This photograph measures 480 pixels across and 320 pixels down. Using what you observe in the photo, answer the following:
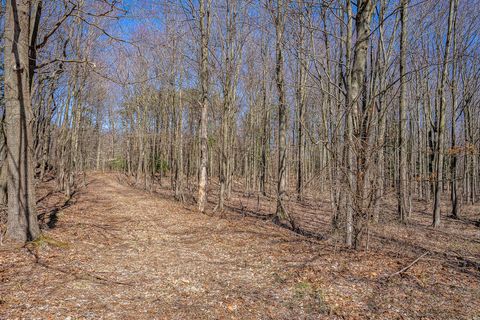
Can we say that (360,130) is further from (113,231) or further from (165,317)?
(113,231)

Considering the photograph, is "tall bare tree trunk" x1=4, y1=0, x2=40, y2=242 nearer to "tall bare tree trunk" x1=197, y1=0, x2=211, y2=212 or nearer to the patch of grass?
the patch of grass

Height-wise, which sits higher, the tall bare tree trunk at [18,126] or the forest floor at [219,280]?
the tall bare tree trunk at [18,126]

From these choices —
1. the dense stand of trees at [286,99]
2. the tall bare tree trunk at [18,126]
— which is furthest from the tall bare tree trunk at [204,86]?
the tall bare tree trunk at [18,126]

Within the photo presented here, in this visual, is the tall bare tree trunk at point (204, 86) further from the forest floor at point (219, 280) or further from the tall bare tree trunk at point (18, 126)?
the tall bare tree trunk at point (18, 126)

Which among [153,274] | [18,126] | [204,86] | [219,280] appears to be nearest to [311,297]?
[219,280]

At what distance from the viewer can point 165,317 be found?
3246mm

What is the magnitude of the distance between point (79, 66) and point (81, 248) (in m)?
11.6

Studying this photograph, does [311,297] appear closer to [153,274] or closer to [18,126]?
[153,274]

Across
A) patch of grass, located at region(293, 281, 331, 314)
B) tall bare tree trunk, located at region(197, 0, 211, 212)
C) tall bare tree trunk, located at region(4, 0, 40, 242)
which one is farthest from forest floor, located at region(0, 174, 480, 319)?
tall bare tree trunk, located at region(197, 0, 211, 212)

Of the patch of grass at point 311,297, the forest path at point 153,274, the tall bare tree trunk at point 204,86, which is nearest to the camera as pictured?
the forest path at point 153,274

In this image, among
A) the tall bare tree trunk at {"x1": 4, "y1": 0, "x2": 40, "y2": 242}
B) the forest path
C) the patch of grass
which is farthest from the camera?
the tall bare tree trunk at {"x1": 4, "y1": 0, "x2": 40, "y2": 242}

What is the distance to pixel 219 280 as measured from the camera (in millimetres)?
4395

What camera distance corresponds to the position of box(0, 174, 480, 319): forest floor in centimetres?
340

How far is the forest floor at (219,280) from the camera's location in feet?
11.2
